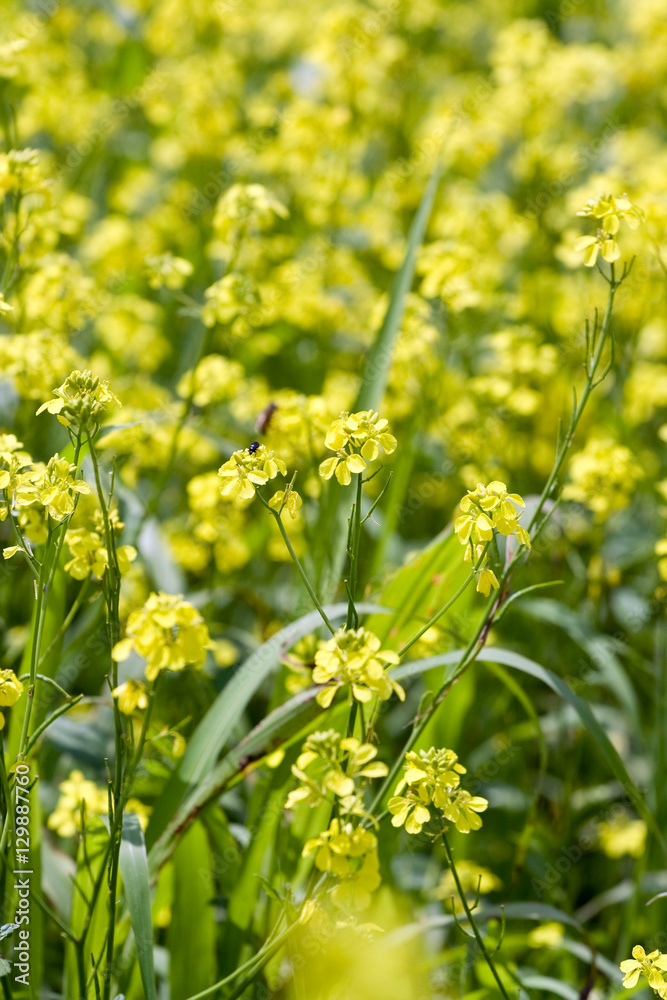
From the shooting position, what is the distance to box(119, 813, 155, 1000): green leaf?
163 centimetres

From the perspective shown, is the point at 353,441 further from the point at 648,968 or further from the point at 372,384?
the point at 372,384

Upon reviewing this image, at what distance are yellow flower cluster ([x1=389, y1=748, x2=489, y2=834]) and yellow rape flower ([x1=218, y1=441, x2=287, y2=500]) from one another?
0.52 m

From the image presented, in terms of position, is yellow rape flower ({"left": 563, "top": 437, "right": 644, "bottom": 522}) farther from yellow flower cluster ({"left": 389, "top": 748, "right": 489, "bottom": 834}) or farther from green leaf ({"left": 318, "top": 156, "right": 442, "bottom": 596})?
yellow flower cluster ({"left": 389, "top": 748, "right": 489, "bottom": 834})

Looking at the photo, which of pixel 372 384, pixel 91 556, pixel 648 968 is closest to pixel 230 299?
pixel 372 384

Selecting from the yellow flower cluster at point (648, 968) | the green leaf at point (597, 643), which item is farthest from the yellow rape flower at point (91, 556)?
the green leaf at point (597, 643)

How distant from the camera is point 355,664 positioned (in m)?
1.37

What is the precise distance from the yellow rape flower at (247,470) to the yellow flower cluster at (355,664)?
0.29m

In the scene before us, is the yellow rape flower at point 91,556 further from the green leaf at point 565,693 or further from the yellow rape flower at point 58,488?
the green leaf at point 565,693

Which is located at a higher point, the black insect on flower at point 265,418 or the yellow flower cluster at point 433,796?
the black insect on flower at point 265,418

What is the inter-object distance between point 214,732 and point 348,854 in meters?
0.74

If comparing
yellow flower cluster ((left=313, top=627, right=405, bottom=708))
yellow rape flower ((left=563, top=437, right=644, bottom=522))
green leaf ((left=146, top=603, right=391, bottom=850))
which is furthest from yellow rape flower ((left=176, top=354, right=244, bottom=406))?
yellow flower cluster ((left=313, top=627, right=405, bottom=708))

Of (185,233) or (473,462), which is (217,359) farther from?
(185,233)

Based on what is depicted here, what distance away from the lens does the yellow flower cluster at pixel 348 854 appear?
55.1 inches

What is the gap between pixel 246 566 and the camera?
12.1 ft
